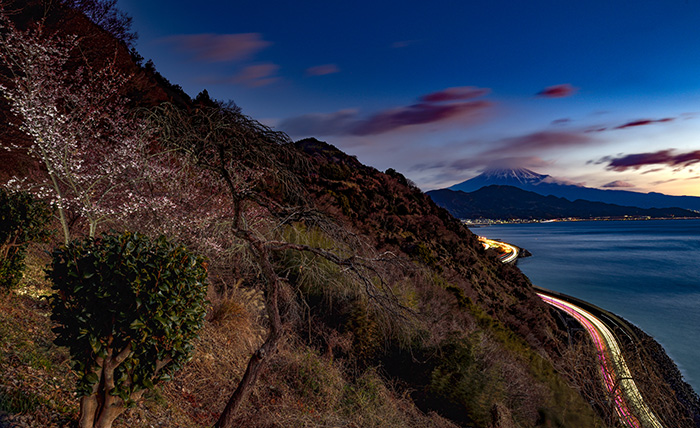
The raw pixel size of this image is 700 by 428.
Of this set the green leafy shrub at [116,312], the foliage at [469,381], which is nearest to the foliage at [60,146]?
the green leafy shrub at [116,312]

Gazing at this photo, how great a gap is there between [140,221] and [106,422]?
20.2 ft

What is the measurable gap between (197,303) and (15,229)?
4.96 m

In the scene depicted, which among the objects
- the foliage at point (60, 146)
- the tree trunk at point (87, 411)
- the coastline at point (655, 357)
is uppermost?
the foliage at point (60, 146)

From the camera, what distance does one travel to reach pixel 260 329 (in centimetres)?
830

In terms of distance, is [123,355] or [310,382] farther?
[310,382]

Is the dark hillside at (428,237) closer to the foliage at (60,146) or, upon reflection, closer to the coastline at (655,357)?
the coastline at (655,357)

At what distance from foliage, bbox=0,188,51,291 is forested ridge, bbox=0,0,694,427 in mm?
27

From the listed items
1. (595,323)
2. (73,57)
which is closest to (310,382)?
(73,57)

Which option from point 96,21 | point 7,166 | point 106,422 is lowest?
point 106,422

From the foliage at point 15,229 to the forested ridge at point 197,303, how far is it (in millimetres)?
27

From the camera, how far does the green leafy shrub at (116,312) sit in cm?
353

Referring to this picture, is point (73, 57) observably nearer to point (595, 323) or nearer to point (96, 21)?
point (96, 21)

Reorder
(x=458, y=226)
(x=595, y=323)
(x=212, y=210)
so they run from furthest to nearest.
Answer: (x=595, y=323), (x=458, y=226), (x=212, y=210)

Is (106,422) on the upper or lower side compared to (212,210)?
lower
